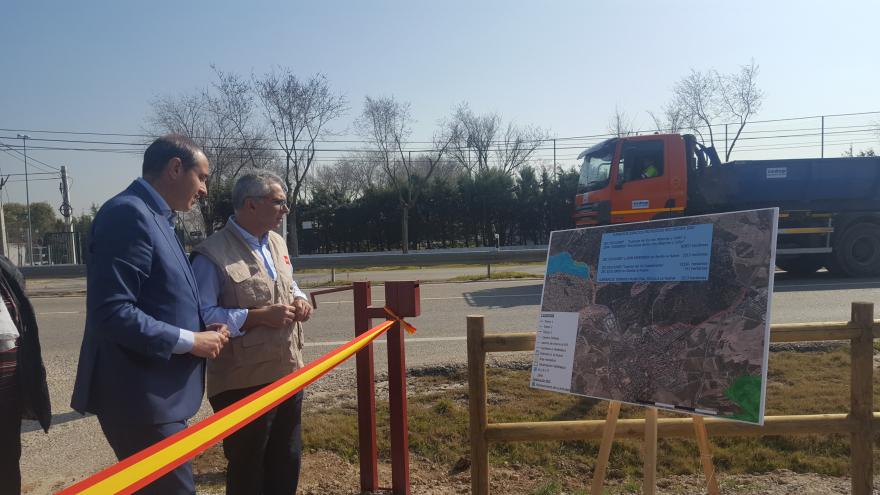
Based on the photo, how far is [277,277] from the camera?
115 inches

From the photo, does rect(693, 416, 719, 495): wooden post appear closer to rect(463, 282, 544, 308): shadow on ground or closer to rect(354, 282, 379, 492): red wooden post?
rect(354, 282, 379, 492): red wooden post

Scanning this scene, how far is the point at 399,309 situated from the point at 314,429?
1775 mm

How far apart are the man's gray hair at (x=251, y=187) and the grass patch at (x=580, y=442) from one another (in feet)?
7.22

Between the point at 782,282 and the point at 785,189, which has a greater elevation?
the point at 785,189

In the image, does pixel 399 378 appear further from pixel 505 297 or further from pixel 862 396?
pixel 505 297

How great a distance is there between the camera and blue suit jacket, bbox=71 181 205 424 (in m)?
1.99

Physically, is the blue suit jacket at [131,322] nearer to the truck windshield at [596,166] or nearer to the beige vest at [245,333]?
the beige vest at [245,333]

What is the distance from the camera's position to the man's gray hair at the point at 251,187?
2773mm

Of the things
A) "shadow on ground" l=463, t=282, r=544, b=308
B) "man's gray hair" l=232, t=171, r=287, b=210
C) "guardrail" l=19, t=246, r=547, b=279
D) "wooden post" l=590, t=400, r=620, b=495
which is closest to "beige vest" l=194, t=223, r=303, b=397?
"man's gray hair" l=232, t=171, r=287, b=210

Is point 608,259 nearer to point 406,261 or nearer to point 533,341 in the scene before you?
point 533,341

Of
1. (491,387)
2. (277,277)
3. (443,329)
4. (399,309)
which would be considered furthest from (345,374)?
(277,277)

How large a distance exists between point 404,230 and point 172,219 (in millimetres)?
29852

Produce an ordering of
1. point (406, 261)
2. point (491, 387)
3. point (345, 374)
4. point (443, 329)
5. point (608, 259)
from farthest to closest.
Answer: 1. point (406, 261)
2. point (443, 329)
3. point (345, 374)
4. point (491, 387)
5. point (608, 259)

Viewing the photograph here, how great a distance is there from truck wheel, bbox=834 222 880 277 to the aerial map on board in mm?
12668
